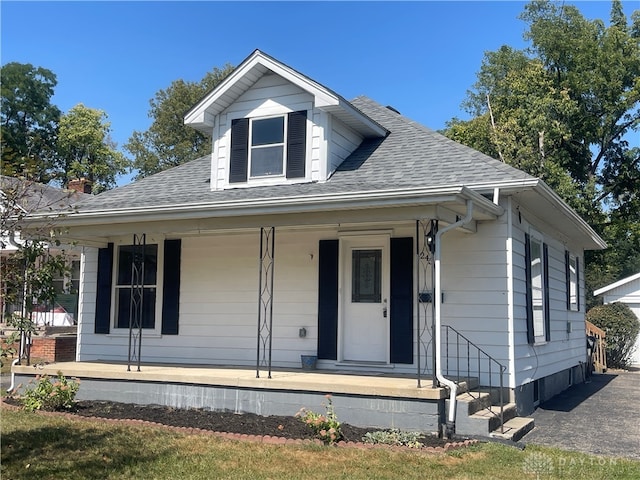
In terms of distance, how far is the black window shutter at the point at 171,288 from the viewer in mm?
10570

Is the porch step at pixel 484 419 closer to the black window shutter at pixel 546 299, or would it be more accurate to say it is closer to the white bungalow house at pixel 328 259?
the white bungalow house at pixel 328 259

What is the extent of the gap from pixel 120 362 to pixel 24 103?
107 feet

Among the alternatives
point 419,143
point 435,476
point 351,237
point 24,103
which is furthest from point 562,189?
point 24,103

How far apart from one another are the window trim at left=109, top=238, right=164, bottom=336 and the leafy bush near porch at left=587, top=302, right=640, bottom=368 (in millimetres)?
15127

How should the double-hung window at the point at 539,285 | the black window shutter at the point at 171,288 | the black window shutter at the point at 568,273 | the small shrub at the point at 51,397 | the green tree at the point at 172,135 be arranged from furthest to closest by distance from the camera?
the green tree at the point at 172,135 < the black window shutter at the point at 568,273 < the black window shutter at the point at 171,288 < the double-hung window at the point at 539,285 < the small shrub at the point at 51,397

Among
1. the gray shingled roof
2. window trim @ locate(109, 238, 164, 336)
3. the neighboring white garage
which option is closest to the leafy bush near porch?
the neighboring white garage

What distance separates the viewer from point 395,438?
265 inches

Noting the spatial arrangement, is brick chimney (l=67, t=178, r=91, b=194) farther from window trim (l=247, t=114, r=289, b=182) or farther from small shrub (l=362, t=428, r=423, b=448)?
small shrub (l=362, t=428, r=423, b=448)

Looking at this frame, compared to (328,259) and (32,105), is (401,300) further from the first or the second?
(32,105)

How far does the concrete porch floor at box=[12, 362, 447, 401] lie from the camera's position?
721 cm

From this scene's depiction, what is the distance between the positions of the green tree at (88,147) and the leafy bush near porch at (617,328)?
2924cm

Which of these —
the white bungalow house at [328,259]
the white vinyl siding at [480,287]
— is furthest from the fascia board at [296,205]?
the white vinyl siding at [480,287]

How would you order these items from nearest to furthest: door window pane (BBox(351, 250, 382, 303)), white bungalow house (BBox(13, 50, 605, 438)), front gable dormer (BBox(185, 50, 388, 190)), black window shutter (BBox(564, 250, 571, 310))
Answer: white bungalow house (BBox(13, 50, 605, 438)) → door window pane (BBox(351, 250, 382, 303)) → front gable dormer (BBox(185, 50, 388, 190)) → black window shutter (BBox(564, 250, 571, 310))

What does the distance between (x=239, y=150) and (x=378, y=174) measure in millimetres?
2599
